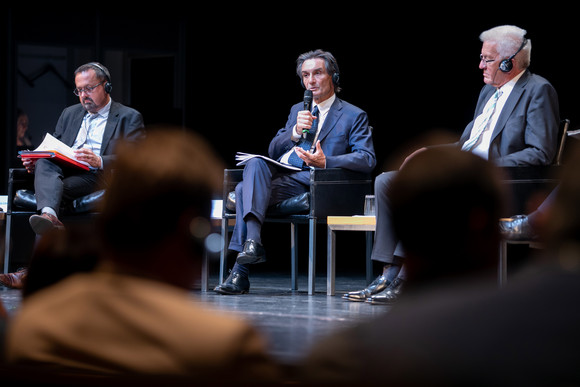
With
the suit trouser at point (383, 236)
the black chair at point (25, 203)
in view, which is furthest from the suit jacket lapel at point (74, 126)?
the suit trouser at point (383, 236)

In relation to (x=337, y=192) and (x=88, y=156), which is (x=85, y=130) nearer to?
(x=88, y=156)

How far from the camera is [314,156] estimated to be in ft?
13.9

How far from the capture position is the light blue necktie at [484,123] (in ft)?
12.2

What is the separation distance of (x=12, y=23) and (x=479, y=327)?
7.17 meters

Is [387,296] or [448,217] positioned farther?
[387,296]

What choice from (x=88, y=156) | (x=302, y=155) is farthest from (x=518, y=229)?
(x=88, y=156)

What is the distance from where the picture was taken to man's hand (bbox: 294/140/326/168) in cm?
421

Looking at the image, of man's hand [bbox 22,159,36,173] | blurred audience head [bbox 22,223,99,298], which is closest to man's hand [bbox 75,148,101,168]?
man's hand [bbox 22,159,36,173]

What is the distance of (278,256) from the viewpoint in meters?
7.29

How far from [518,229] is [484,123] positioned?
76cm

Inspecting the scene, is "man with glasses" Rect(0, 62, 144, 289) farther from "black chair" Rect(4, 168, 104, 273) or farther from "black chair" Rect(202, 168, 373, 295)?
"black chair" Rect(202, 168, 373, 295)

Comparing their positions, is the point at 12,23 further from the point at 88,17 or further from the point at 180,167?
the point at 180,167

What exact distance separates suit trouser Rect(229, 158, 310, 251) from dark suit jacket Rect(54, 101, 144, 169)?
0.79 meters

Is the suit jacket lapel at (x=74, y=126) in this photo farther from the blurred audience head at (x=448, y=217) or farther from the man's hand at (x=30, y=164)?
the blurred audience head at (x=448, y=217)
